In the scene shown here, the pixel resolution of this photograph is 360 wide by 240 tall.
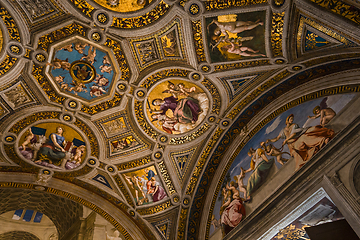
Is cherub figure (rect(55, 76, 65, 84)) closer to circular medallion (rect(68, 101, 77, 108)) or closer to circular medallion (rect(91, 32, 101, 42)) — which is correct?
circular medallion (rect(68, 101, 77, 108))

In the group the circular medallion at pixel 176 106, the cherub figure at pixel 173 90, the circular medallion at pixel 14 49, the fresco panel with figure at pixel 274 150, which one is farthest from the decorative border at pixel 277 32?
the circular medallion at pixel 14 49

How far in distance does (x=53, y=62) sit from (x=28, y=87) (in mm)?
1336

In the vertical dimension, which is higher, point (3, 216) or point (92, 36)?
point (3, 216)

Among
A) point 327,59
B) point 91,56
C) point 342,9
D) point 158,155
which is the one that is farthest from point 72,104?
point 342,9

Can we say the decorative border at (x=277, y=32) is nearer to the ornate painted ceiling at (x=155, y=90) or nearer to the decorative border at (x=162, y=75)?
the ornate painted ceiling at (x=155, y=90)

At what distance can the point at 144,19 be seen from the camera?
28.7ft

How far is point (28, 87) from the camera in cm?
972

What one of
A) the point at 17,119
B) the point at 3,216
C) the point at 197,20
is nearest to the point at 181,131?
the point at 197,20

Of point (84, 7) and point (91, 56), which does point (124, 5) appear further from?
point (91, 56)

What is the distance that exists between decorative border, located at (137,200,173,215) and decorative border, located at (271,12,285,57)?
293 inches

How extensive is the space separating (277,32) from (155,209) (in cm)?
844

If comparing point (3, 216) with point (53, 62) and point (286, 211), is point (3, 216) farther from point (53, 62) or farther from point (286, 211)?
point (286, 211)

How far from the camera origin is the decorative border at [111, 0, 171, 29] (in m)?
8.51

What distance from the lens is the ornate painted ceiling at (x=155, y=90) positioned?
8281mm
